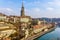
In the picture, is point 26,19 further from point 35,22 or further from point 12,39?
point 12,39

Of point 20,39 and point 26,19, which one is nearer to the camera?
point 20,39

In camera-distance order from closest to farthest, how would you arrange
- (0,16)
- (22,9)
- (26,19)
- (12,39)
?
(12,39) → (0,16) → (22,9) → (26,19)

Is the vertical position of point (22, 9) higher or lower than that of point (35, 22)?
higher

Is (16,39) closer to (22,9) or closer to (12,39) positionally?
(12,39)

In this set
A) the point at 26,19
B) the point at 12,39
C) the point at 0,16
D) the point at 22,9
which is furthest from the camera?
the point at 26,19

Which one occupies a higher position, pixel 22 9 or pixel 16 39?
pixel 22 9

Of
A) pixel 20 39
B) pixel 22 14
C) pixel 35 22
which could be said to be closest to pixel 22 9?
pixel 22 14

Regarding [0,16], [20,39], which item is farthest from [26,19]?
[20,39]

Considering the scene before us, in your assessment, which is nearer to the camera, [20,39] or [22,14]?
[20,39]
